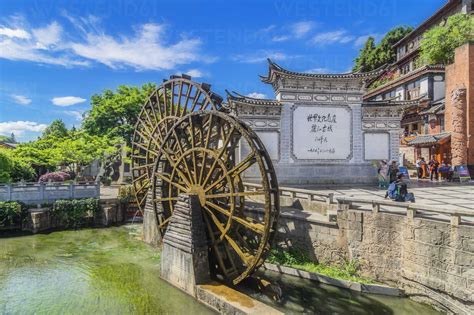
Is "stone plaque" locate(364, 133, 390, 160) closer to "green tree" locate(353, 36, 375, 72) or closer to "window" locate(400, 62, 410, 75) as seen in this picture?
"window" locate(400, 62, 410, 75)

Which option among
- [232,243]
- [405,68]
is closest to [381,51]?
[405,68]

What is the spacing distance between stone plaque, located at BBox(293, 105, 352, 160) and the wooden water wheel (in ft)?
15.0

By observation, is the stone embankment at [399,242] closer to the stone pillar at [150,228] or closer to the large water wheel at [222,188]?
the large water wheel at [222,188]

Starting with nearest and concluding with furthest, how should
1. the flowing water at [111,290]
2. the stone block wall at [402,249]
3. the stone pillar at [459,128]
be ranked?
the stone block wall at [402,249] < the flowing water at [111,290] < the stone pillar at [459,128]

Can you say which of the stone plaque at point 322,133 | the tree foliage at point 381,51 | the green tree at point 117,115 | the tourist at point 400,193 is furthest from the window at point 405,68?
the tourist at point 400,193

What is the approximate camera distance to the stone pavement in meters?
9.31

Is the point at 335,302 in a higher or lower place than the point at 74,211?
lower

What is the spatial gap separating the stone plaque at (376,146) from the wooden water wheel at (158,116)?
7679mm

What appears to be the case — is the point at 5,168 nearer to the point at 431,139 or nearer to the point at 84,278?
the point at 84,278

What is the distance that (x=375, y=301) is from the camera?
686 cm

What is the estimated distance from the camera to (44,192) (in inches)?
517

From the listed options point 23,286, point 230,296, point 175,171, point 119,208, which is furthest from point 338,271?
point 119,208

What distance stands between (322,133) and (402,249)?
7.82 metres

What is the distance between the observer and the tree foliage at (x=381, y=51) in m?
32.3
